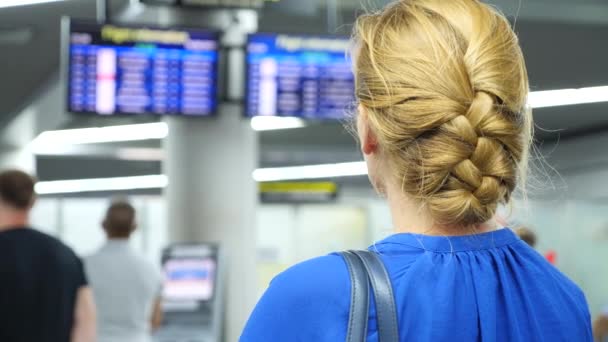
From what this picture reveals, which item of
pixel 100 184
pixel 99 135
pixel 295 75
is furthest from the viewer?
Result: pixel 100 184

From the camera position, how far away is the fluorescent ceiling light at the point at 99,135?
15648 mm

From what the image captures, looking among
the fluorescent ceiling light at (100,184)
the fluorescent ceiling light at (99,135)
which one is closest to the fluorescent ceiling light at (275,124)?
the fluorescent ceiling light at (99,135)

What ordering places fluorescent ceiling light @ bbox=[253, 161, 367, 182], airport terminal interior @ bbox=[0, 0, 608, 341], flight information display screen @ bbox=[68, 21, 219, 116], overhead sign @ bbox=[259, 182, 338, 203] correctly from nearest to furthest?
1. flight information display screen @ bbox=[68, 21, 219, 116]
2. airport terminal interior @ bbox=[0, 0, 608, 341]
3. overhead sign @ bbox=[259, 182, 338, 203]
4. fluorescent ceiling light @ bbox=[253, 161, 367, 182]

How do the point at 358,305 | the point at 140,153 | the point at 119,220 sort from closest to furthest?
the point at 358,305
the point at 119,220
the point at 140,153

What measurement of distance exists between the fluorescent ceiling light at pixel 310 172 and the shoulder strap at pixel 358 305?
1869 cm

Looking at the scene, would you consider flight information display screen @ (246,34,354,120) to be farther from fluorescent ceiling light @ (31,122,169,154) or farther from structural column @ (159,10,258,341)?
fluorescent ceiling light @ (31,122,169,154)

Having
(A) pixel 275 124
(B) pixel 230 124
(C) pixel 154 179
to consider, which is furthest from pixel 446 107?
(C) pixel 154 179

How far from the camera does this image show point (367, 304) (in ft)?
3.79

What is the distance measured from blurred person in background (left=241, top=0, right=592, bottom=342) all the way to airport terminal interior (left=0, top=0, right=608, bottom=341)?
4.9 inches

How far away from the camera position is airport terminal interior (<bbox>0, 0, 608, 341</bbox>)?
22.3 ft

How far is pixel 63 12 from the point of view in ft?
33.8

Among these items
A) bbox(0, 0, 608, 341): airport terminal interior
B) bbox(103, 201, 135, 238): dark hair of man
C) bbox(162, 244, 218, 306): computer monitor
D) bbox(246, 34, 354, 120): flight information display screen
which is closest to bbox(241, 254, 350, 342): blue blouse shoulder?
bbox(0, 0, 608, 341): airport terminal interior

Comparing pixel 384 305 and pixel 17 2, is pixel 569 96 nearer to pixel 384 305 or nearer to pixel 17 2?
pixel 17 2

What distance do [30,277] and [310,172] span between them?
55.5 feet
